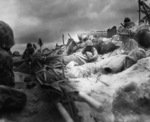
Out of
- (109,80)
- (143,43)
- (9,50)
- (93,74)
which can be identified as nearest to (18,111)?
(9,50)

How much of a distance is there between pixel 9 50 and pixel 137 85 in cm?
327

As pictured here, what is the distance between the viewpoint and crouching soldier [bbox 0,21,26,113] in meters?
4.36

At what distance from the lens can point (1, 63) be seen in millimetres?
4820

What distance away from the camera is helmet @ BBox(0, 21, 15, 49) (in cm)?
484

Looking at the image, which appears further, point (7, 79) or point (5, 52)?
point (7, 79)

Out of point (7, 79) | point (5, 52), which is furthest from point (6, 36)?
point (7, 79)

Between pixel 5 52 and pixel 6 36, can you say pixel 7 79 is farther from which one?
pixel 6 36

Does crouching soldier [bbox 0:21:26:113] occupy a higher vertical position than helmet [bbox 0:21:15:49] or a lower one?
lower

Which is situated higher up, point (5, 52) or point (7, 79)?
point (5, 52)

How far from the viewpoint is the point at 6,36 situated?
4.89 meters

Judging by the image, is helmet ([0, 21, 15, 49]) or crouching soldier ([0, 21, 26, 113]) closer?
crouching soldier ([0, 21, 26, 113])

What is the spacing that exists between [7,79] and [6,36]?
101 centimetres

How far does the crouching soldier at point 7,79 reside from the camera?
4.36 meters

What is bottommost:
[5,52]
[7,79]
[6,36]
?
[7,79]
